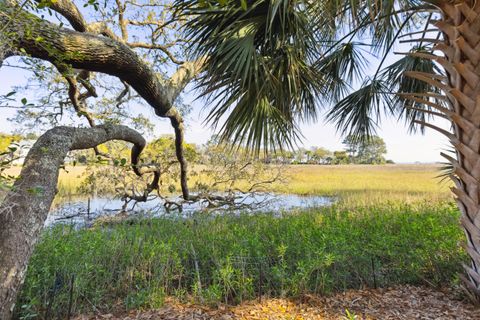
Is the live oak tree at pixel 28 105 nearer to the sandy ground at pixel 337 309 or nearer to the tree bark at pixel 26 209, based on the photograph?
the tree bark at pixel 26 209

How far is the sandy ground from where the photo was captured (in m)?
2.09

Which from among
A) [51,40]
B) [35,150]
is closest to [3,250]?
[35,150]

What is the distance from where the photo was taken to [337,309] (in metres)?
2.23

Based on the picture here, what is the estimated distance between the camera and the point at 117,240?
10.3 ft

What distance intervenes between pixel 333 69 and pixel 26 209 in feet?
13.5

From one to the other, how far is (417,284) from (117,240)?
300cm

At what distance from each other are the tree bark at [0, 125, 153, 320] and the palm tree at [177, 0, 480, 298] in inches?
52.6

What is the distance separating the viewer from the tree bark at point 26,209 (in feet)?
5.52

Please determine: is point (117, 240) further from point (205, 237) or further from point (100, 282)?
point (205, 237)

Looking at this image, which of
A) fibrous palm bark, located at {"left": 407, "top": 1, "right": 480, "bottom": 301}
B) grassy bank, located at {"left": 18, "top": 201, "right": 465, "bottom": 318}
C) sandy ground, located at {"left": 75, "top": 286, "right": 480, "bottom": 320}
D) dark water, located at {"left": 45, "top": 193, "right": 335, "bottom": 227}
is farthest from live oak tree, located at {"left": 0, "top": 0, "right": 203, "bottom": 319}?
dark water, located at {"left": 45, "top": 193, "right": 335, "bottom": 227}

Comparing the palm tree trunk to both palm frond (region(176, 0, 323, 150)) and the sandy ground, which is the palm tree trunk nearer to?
the sandy ground

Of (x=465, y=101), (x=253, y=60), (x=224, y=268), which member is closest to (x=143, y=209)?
(x=224, y=268)

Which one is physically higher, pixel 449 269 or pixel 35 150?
pixel 35 150

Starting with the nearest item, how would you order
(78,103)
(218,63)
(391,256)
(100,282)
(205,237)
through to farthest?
(100,282), (218,63), (391,256), (205,237), (78,103)
